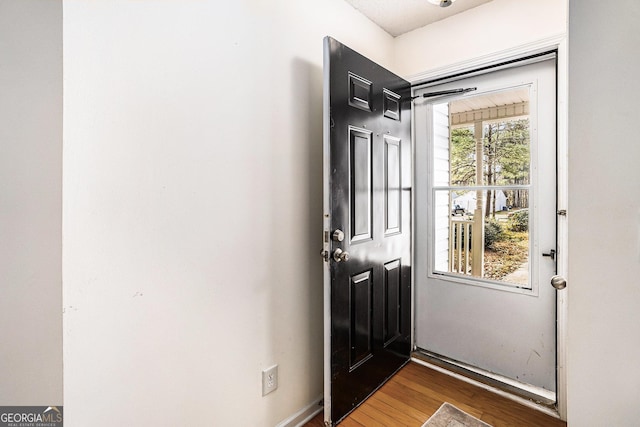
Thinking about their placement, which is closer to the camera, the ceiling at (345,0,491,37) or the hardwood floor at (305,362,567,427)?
the hardwood floor at (305,362,567,427)

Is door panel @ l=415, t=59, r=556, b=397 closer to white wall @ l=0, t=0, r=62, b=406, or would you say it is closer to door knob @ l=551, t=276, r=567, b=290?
door knob @ l=551, t=276, r=567, b=290

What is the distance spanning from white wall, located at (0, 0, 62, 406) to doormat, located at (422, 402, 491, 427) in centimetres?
168

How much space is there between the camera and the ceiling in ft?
6.31

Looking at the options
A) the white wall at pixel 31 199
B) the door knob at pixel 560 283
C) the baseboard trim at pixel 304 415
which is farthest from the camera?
the baseboard trim at pixel 304 415

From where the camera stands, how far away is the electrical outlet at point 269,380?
4.86 ft

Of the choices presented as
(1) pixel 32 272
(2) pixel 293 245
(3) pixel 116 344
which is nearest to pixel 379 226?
(2) pixel 293 245

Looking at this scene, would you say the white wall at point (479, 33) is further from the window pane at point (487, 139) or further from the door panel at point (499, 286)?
the window pane at point (487, 139)

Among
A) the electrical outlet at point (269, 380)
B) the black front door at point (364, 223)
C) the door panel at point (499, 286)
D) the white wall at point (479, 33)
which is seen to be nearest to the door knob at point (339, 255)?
the black front door at point (364, 223)

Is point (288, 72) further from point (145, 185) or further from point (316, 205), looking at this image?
point (145, 185)

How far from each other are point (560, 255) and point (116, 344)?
2.16m

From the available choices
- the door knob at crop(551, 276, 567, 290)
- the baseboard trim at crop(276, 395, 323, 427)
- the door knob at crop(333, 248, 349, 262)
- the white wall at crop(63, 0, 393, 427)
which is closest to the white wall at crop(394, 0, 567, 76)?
the white wall at crop(63, 0, 393, 427)

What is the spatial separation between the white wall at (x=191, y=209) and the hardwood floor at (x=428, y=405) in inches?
14.1

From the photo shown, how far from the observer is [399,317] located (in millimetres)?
2150

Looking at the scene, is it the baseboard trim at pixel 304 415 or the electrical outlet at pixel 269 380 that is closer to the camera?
the electrical outlet at pixel 269 380
